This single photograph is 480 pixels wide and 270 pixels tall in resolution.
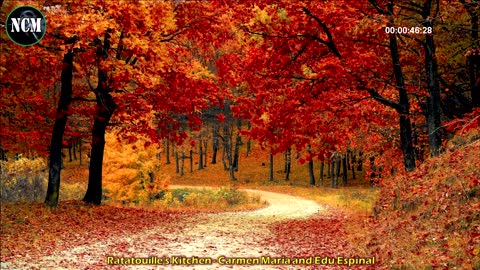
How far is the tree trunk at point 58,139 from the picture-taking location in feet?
50.2

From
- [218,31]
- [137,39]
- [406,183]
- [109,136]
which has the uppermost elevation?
[218,31]

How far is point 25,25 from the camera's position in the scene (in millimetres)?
11312

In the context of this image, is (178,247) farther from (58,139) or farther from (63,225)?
(58,139)

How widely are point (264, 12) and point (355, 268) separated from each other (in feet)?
21.9

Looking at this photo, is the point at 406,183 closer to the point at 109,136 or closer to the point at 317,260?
the point at 317,260

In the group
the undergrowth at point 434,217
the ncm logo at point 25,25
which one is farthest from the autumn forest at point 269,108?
the ncm logo at point 25,25

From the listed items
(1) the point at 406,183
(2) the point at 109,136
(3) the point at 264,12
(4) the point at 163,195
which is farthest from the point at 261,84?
(4) the point at 163,195

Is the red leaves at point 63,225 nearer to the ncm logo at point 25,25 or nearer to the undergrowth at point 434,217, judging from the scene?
the ncm logo at point 25,25

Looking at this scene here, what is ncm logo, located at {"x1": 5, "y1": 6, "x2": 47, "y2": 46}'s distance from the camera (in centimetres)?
1088

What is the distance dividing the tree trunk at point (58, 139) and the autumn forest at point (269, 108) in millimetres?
51

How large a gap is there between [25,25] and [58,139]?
552 cm

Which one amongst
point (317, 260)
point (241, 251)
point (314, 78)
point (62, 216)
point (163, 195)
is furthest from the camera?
point (163, 195)

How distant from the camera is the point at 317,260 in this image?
30.5 ft

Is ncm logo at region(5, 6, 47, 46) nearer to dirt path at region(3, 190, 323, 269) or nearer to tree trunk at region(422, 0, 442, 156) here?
dirt path at region(3, 190, 323, 269)
